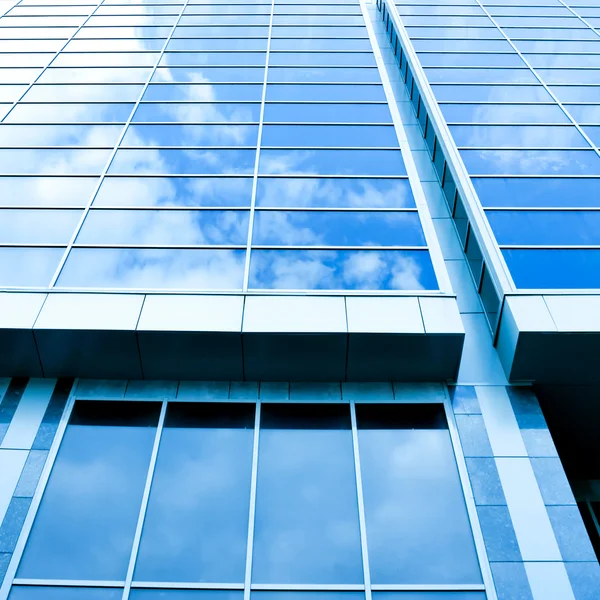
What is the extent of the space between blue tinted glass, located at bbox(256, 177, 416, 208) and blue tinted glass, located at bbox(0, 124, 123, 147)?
493 cm

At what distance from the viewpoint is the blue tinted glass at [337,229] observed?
48.0 ft

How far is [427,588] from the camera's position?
9.74 meters

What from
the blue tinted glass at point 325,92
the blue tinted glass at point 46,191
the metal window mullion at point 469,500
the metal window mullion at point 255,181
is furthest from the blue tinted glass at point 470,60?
the metal window mullion at point 469,500

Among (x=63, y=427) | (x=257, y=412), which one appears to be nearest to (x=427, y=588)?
(x=257, y=412)

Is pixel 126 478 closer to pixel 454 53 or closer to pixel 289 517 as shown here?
pixel 289 517

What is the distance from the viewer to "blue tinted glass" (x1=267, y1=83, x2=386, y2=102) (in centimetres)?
2055

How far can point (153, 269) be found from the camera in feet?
45.5

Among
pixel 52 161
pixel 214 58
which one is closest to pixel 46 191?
pixel 52 161

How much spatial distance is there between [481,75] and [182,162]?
10771 mm

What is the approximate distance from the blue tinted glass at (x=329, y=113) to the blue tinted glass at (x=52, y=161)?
5.01 metres

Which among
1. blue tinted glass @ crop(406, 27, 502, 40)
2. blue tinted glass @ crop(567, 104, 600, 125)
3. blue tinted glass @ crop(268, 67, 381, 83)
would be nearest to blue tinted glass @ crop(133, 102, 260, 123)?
blue tinted glass @ crop(268, 67, 381, 83)

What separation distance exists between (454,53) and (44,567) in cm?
2067

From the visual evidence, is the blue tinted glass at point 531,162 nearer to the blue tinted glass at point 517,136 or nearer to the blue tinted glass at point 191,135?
the blue tinted glass at point 517,136

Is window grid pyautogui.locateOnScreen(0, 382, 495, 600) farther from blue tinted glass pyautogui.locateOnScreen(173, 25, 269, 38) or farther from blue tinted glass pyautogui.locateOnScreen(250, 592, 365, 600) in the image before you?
blue tinted glass pyautogui.locateOnScreen(173, 25, 269, 38)
